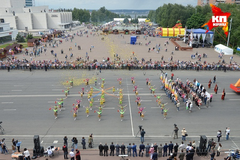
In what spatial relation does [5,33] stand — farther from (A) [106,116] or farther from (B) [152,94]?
(A) [106,116]

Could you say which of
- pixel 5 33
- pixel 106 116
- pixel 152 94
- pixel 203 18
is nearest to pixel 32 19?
pixel 5 33

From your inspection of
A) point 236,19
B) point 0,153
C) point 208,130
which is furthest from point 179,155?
point 236,19

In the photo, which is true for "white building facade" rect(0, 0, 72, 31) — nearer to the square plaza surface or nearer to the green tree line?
the green tree line

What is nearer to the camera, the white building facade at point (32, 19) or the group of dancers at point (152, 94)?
the group of dancers at point (152, 94)

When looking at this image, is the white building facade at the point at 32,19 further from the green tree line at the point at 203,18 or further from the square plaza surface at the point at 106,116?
the square plaza surface at the point at 106,116

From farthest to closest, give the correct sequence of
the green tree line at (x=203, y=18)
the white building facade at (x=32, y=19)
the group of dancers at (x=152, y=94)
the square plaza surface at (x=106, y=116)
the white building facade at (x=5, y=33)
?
the white building facade at (x=32, y=19) → the white building facade at (x=5, y=33) → the green tree line at (x=203, y=18) → the group of dancers at (x=152, y=94) → the square plaza surface at (x=106, y=116)

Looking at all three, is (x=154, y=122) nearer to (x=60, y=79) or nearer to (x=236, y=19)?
(x=60, y=79)

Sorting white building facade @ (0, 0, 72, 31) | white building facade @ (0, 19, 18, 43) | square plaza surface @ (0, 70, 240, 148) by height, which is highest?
white building facade @ (0, 0, 72, 31)

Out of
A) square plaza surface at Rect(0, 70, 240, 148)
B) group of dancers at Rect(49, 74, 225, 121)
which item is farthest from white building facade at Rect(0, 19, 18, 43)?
group of dancers at Rect(49, 74, 225, 121)

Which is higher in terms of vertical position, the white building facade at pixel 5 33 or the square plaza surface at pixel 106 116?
the white building facade at pixel 5 33

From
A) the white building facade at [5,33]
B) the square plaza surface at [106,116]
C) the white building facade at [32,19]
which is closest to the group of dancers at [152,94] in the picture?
the square plaza surface at [106,116]

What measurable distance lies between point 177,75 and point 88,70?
1473 cm

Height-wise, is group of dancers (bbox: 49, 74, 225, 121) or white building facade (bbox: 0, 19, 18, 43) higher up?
white building facade (bbox: 0, 19, 18, 43)

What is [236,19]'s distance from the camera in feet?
176
